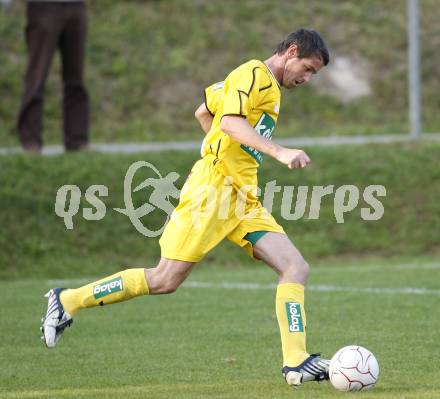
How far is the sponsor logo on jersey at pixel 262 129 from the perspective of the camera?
7.09 meters

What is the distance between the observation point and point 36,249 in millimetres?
14148

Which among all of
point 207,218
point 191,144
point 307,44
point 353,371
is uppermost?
point 191,144

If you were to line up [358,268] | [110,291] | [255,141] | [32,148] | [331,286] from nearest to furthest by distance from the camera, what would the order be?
[255,141] < [110,291] < [331,286] < [358,268] < [32,148]

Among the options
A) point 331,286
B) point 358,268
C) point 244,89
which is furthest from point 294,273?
point 358,268

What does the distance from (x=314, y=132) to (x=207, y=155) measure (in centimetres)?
1215

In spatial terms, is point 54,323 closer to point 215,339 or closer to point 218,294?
point 215,339

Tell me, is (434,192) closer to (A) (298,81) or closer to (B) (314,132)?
(B) (314,132)

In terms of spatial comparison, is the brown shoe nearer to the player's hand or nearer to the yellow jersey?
the yellow jersey

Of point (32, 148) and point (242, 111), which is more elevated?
point (32, 148)

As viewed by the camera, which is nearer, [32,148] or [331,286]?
[331,286]

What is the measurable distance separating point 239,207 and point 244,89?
0.75 meters

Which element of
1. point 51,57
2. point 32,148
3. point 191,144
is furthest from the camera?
point 191,144

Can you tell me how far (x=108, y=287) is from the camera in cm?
724

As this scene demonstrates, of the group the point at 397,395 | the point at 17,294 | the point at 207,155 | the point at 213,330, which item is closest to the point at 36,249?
the point at 17,294
